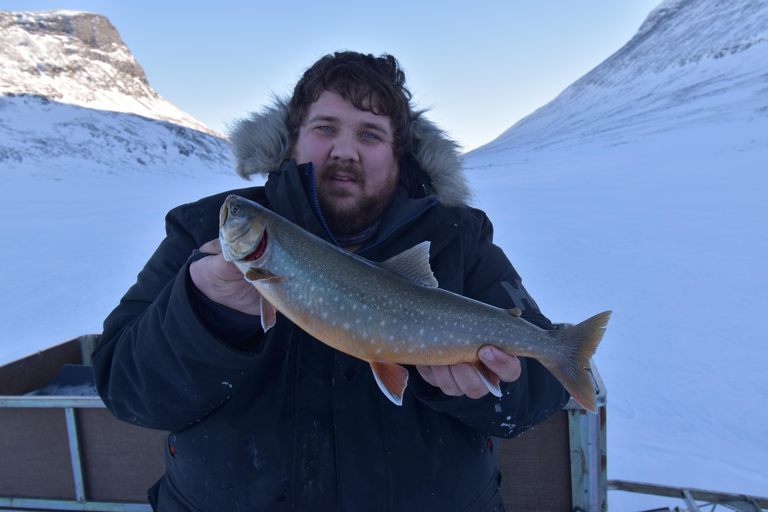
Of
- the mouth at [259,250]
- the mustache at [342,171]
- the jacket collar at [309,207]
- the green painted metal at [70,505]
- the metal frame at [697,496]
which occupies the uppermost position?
the mustache at [342,171]

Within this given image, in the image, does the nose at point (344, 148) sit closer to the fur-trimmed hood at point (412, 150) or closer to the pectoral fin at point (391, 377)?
the fur-trimmed hood at point (412, 150)

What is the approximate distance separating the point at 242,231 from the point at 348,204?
722 millimetres

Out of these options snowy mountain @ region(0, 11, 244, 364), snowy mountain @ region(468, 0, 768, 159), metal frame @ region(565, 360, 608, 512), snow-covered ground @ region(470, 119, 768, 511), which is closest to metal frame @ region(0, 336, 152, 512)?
snowy mountain @ region(0, 11, 244, 364)

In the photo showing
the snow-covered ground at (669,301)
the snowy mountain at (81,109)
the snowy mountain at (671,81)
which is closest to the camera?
the snow-covered ground at (669,301)

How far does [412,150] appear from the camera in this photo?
2982mm

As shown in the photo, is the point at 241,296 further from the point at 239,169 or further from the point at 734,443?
the point at 734,443

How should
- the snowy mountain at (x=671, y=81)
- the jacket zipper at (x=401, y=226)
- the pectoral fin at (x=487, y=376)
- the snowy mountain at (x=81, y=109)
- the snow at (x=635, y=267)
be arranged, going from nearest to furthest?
the pectoral fin at (x=487, y=376)
the jacket zipper at (x=401, y=226)
the snow at (x=635, y=267)
the snowy mountain at (x=671, y=81)
the snowy mountain at (x=81, y=109)

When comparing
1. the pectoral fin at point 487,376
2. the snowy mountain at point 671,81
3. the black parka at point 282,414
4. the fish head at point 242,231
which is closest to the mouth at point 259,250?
the fish head at point 242,231

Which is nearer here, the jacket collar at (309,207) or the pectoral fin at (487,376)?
the pectoral fin at (487,376)

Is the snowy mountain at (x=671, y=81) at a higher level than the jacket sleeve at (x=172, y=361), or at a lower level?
higher

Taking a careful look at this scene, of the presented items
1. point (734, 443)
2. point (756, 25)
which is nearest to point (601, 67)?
point (756, 25)

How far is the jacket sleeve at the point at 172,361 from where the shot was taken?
174 cm

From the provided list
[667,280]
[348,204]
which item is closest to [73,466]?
[348,204]

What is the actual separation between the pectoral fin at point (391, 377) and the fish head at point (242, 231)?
0.66 meters
